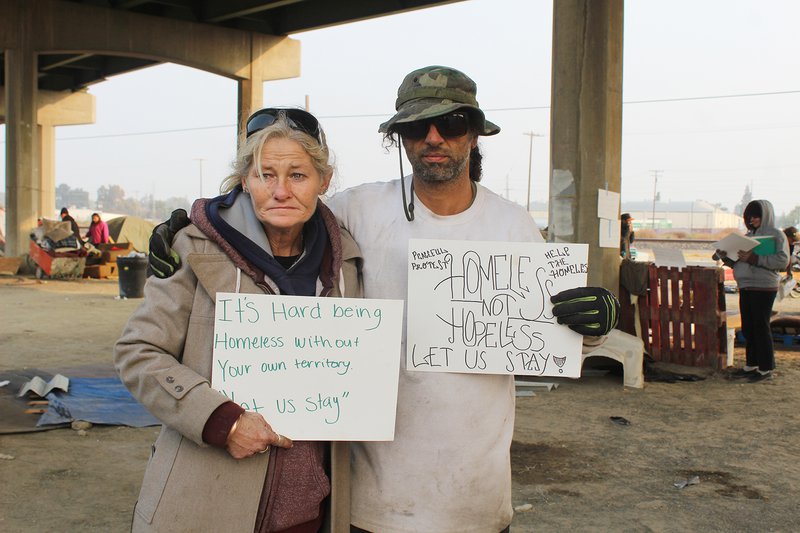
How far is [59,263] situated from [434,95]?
2145 centimetres

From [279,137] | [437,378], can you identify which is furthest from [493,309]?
[279,137]

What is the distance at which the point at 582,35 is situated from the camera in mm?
9008

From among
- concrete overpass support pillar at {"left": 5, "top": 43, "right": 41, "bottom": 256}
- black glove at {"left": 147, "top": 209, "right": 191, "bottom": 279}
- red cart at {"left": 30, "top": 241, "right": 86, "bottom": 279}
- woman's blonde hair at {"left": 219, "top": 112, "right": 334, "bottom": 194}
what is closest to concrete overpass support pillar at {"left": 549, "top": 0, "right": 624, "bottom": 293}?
woman's blonde hair at {"left": 219, "top": 112, "right": 334, "bottom": 194}

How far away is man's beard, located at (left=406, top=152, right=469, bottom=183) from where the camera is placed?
2.28m

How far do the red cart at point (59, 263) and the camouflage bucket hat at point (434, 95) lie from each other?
21.2 metres

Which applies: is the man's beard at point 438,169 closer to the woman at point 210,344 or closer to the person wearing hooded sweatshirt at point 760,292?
the woman at point 210,344

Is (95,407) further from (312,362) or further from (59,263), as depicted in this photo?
(59,263)

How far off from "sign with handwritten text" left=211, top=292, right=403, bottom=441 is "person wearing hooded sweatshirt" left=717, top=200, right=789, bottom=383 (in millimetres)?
8004

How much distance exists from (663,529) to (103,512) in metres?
3.36

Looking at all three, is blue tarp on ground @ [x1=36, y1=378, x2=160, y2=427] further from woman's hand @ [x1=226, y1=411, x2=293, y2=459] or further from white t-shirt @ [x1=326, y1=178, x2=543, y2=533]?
woman's hand @ [x1=226, y1=411, x2=293, y2=459]

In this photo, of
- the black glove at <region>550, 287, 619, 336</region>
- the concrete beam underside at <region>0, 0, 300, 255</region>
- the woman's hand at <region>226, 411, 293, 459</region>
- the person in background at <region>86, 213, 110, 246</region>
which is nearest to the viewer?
the woman's hand at <region>226, 411, 293, 459</region>

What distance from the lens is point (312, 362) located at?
210 centimetres

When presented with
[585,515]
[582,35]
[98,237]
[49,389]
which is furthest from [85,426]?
[98,237]

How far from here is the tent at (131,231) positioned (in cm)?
2997
